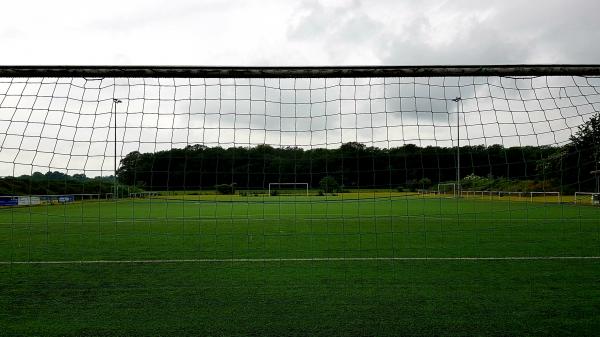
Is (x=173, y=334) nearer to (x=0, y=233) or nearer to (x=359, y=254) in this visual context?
(x=359, y=254)

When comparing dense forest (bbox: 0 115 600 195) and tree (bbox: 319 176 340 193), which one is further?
tree (bbox: 319 176 340 193)

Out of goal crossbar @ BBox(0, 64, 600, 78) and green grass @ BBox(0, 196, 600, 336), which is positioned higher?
goal crossbar @ BBox(0, 64, 600, 78)

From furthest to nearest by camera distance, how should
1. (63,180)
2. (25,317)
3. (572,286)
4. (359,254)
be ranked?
(359,254)
(63,180)
(572,286)
(25,317)

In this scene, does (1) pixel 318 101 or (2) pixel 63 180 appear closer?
(1) pixel 318 101

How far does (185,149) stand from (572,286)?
5.50 metres

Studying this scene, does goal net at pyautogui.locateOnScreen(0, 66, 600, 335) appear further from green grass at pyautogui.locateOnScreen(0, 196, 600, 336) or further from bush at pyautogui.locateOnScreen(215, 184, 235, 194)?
bush at pyautogui.locateOnScreen(215, 184, 235, 194)

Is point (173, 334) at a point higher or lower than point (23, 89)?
lower

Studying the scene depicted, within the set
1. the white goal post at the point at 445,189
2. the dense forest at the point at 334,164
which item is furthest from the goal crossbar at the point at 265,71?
the white goal post at the point at 445,189

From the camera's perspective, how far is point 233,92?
21.3 ft

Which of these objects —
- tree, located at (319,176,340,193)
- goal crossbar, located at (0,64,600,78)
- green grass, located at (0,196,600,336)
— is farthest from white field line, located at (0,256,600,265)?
goal crossbar, located at (0,64,600,78)

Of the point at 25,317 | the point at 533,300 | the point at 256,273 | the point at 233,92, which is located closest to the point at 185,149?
the point at 233,92

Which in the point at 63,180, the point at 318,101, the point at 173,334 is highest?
the point at 318,101

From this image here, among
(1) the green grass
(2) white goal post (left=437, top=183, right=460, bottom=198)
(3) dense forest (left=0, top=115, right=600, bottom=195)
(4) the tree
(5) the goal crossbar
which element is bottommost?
(1) the green grass

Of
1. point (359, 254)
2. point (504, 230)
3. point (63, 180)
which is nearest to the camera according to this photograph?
point (63, 180)
